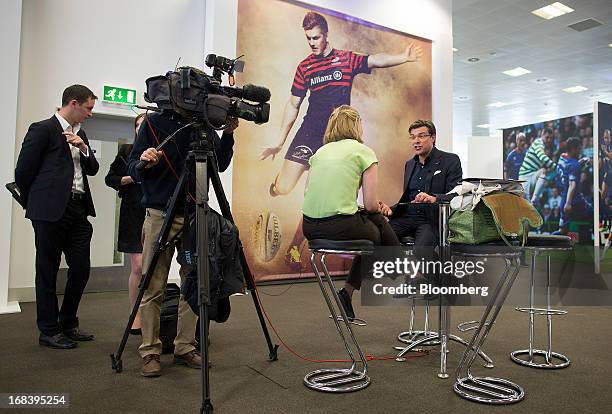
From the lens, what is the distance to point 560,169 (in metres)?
9.25

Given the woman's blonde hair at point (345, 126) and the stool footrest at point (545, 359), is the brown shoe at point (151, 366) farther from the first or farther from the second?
the stool footrest at point (545, 359)

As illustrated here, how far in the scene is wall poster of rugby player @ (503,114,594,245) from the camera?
29.3 feet

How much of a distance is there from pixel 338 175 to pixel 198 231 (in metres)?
0.69

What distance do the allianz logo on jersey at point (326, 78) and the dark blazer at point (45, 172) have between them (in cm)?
347

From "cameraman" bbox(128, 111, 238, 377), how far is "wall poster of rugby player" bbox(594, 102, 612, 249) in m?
8.12

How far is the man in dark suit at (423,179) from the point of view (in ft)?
9.81

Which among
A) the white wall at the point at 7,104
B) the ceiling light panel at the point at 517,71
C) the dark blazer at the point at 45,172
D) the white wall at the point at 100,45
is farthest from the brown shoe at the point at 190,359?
the ceiling light panel at the point at 517,71

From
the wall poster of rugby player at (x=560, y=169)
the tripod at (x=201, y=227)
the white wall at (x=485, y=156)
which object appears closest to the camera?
the tripod at (x=201, y=227)

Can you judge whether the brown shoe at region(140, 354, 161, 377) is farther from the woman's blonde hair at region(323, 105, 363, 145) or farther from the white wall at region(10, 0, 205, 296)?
the white wall at region(10, 0, 205, 296)

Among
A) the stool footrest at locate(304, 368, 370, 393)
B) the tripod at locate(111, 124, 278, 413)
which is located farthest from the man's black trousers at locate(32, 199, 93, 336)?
the stool footrest at locate(304, 368, 370, 393)

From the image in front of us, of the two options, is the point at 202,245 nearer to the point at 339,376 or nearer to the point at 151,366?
the point at 151,366

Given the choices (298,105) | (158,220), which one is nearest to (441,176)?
(158,220)

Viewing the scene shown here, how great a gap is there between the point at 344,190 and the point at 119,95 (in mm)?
3550

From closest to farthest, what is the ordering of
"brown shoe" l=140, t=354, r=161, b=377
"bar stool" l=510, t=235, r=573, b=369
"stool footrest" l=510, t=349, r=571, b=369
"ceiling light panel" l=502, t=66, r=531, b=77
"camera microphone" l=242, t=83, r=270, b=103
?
"camera microphone" l=242, t=83, r=270, b=103
"brown shoe" l=140, t=354, r=161, b=377
"bar stool" l=510, t=235, r=573, b=369
"stool footrest" l=510, t=349, r=571, b=369
"ceiling light panel" l=502, t=66, r=531, b=77
